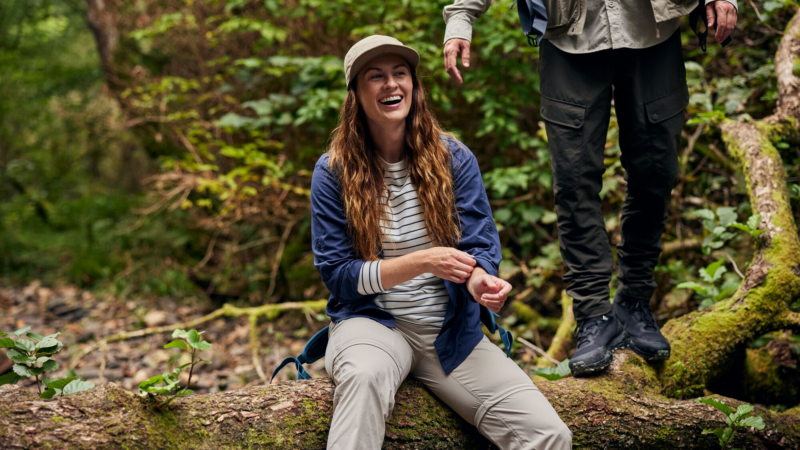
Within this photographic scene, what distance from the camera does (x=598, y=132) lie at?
230 centimetres

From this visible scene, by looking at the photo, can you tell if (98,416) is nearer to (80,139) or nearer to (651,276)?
(651,276)

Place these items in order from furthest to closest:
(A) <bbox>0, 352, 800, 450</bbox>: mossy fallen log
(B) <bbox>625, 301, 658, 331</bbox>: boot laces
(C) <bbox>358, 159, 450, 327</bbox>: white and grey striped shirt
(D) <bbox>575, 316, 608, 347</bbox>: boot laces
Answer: (B) <bbox>625, 301, 658, 331</bbox>: boot laces
(D) <bbox>575, 316, 608, 347</bbox>: boot laces
(C) <bbox>358, 159, 450, 327</bbox>: white and grey striped shirt
(A) <bbox>0, 352, 800, 450</bbox>: mossy fallen log

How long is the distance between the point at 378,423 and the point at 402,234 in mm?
666

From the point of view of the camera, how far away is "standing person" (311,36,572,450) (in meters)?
1.88

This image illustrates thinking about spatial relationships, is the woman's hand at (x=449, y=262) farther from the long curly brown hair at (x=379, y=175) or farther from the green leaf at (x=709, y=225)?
the green leaf at (x=709, y=225)

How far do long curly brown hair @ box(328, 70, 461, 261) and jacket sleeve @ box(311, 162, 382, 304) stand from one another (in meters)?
0.03

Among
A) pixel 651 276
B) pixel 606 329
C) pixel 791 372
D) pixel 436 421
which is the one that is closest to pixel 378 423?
pixel 436 421

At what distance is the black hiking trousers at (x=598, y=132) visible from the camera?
7.45 feet

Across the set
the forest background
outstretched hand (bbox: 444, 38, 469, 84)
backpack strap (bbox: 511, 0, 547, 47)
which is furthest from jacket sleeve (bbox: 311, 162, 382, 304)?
the forest background

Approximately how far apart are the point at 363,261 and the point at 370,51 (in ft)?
2.27

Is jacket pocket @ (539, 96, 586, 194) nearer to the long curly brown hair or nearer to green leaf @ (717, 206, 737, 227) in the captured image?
the long curly brown hair

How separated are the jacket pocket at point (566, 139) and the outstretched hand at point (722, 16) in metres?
0.53

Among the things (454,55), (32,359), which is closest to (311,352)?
(32,359)

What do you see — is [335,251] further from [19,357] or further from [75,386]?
[19,357]
